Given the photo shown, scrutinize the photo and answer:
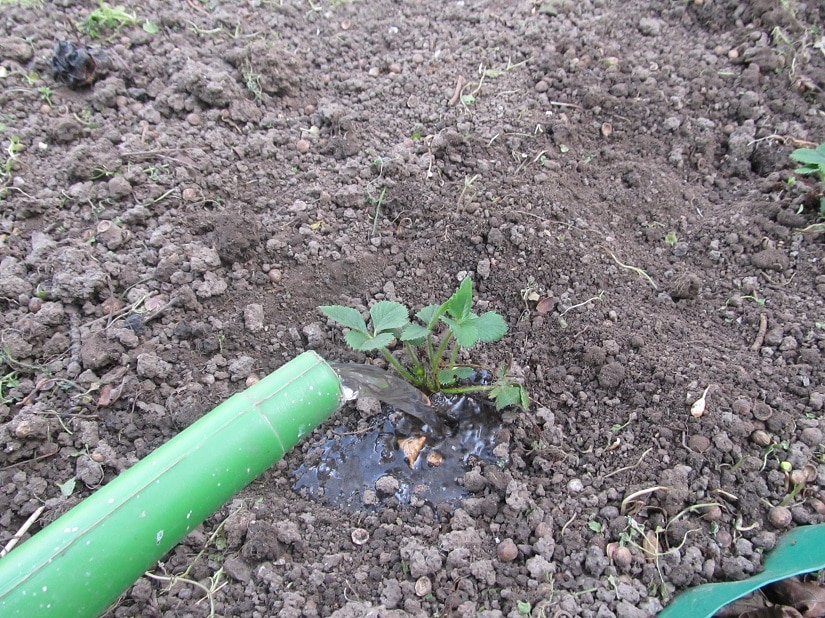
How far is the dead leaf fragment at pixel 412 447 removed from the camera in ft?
5.50

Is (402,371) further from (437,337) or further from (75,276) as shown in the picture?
(75,276)

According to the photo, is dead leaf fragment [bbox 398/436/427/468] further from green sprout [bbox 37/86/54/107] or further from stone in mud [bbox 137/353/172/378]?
green sprout [bbox 37/86/54/107]

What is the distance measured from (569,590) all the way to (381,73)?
6.47ft

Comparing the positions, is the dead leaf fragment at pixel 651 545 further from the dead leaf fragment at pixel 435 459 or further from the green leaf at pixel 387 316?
the green leaf at pixel 387 316

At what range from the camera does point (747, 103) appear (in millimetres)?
2262

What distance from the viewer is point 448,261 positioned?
1.96 meters

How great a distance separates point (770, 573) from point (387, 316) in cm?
103

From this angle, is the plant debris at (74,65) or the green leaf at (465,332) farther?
the plant debris at (74,65)

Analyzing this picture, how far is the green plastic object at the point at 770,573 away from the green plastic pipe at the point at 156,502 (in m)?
0.89

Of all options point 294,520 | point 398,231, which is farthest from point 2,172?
point 294,520

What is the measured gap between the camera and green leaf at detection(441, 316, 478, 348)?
1.46 m

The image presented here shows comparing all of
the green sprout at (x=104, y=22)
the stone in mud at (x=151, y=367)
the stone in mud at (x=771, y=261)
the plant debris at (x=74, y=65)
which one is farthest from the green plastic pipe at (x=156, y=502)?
the green sprout at (x=104, y=22)

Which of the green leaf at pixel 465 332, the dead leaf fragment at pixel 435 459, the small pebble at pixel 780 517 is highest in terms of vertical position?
the green leaf at pixel 465 332

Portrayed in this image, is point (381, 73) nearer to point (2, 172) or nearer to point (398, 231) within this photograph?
point (398, 231)
